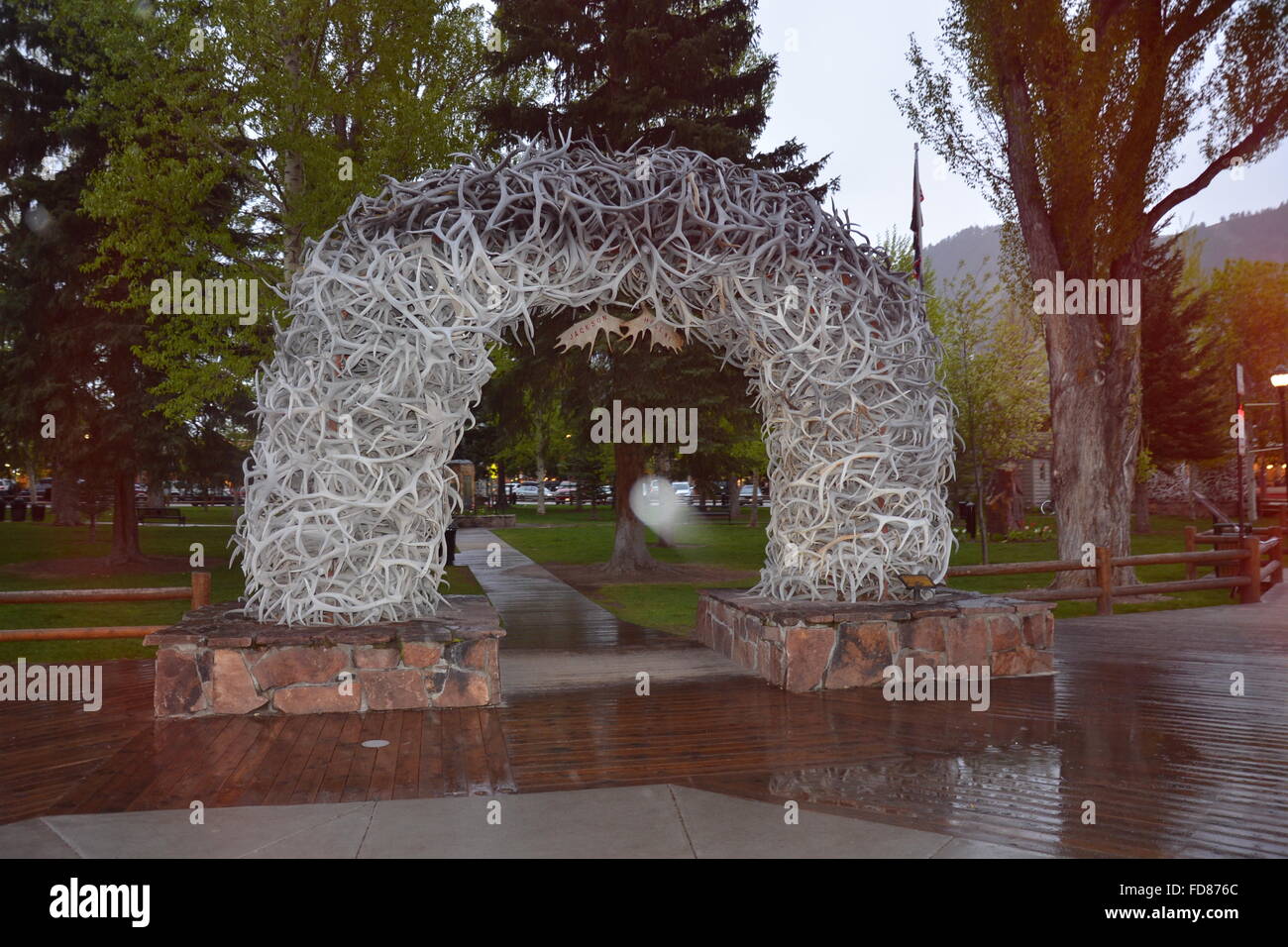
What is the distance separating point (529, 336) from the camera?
244 inches

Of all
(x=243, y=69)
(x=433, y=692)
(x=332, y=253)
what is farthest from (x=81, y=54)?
(x=433, y=692)

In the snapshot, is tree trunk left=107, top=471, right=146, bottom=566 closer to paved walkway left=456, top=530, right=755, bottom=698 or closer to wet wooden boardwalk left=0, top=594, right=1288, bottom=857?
paved walkway left=456, top=530, right=755, bottom=698

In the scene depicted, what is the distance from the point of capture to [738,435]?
20016mm

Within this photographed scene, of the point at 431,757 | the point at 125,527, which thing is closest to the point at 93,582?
the point at 125,527

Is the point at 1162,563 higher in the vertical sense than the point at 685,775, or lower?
higher

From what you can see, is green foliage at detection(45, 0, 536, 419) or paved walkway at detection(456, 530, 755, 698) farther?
green foliage at detection(45, 0, 536, 419)

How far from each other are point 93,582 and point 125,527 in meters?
2.77

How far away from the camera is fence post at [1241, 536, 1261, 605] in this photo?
40.1ft

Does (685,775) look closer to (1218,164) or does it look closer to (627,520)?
(1218,164)

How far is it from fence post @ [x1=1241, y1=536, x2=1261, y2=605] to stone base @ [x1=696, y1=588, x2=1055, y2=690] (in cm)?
691

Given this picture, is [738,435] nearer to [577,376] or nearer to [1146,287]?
[577,376]

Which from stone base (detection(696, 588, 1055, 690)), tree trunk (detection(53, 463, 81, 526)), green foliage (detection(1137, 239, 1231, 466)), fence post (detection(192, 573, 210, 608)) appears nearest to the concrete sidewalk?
stone base (detection(696, 588, 1055, 690))

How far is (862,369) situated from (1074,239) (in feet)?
23.2

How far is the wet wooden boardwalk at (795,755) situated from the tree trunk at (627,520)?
10127 millimetres
